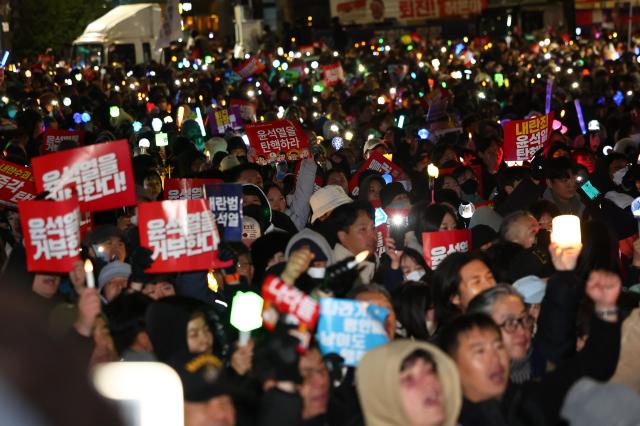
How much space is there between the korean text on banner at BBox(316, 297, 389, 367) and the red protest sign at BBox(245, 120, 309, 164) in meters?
7.79

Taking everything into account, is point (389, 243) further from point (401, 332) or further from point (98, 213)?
point (98, 213)

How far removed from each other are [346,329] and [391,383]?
0.79 m

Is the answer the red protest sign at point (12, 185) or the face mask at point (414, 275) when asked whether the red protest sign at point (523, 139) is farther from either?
the face mask at point (414, 275)

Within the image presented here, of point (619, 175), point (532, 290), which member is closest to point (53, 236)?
point (532, 290)

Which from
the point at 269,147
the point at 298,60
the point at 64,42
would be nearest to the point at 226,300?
the point at 269,147

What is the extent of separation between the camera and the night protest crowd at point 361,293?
183 inches

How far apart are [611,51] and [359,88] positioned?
32.9ft

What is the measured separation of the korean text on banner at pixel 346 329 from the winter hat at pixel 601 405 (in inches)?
44.3

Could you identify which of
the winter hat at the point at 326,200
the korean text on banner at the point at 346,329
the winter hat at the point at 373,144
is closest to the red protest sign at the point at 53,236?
the korean text on banner at the point at 346,329

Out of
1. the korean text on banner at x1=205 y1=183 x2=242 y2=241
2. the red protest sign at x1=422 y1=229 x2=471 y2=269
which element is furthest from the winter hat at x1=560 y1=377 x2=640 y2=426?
the korean text on banner at x1=205 y1=183 x2=242 y2=241

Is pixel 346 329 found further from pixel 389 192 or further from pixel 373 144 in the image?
pixel 373 144

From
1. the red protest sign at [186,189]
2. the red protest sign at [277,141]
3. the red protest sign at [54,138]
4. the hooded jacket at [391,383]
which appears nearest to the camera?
the hooded jacket at [391,383]

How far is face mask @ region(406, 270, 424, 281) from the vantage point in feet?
23.5

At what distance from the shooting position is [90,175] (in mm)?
7781
